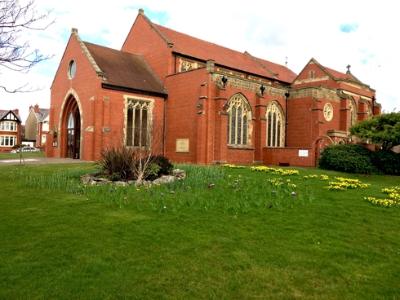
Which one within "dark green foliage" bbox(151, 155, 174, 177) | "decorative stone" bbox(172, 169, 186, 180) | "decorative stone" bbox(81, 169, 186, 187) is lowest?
"decorative stone" bbox(81, 169, 186, 187)

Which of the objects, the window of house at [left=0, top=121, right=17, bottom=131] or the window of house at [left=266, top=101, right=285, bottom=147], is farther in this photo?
the window of house at [left=0, top=121, right=17, bottom=131]

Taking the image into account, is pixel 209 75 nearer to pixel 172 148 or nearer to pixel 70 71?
pixel 172 148

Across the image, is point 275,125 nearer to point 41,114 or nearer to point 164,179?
point 164,179

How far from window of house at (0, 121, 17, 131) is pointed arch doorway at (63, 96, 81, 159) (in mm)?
57930

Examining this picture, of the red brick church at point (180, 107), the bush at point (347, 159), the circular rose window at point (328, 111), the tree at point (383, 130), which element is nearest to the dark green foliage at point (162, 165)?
the red brick church at point (180, 107)

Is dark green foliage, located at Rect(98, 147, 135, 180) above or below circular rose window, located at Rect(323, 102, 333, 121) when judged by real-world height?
below

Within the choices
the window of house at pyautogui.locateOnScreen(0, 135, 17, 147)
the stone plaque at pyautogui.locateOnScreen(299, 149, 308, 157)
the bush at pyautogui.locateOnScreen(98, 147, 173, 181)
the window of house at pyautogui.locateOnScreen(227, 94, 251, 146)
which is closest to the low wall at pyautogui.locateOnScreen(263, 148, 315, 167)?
the stone plaque at pyautogui.locateOnScreen(299, 149, 308, 157)

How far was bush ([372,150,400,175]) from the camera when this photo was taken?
82.1 feet

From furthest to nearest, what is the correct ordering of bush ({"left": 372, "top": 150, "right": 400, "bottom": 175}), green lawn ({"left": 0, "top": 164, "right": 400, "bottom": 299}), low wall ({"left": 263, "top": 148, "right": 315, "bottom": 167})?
low wall ({"left": 263, "top": 148, "right": 315, "bottom": 167})
bush ({"left": 372, "top": 150, "right": 400, "bottom": 175})
green lawn ({"left": 0, "top": 164, "right": 400, "bottom": 299})

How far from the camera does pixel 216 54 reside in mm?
38156

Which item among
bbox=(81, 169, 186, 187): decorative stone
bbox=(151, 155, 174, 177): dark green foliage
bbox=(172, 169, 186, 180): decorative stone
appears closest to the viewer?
bbox=(81, 169, 186, 187): decorative stone

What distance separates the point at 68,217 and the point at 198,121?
19507mm

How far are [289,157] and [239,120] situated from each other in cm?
507

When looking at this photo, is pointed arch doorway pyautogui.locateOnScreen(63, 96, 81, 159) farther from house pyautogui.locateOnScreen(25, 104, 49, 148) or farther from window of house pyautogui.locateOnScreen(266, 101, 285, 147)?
house pyautogui.locateOnScreen(25, 104, 49, 148)
